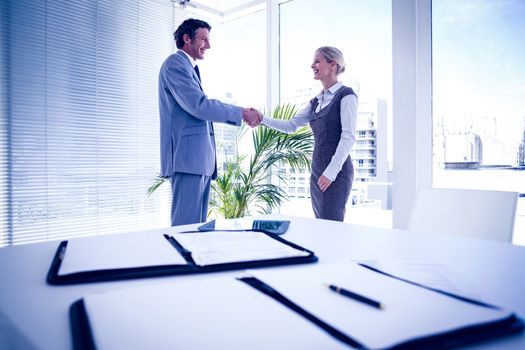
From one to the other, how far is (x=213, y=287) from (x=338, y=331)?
0.22 m

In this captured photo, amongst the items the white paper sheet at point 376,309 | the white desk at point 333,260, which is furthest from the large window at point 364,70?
the white paper sheet at point 376,309

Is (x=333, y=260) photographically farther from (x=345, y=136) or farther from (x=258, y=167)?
(x=258, y=167)

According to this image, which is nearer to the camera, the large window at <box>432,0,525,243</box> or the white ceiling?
the large window at <box>432,0,525,243</box>

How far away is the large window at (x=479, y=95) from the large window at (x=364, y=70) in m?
0.37

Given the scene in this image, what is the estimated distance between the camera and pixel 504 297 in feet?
1.88

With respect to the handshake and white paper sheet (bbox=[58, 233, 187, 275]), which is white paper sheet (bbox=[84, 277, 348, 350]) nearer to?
white paper sheet (bbox=[58, 233, 187, 275])

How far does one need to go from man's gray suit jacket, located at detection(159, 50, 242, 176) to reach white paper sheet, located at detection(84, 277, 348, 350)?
1.83 metres

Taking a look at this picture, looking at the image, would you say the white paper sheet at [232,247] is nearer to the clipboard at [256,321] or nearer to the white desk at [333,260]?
the white desk at [333,260]

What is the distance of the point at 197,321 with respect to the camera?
439mm

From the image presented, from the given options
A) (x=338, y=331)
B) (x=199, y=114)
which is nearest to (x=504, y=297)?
(x=338, y=331)

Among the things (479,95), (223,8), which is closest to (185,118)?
(479,95)

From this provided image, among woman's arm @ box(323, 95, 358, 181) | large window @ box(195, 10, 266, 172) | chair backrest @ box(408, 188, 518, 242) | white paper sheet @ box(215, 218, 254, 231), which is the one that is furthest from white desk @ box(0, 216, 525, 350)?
large window @ box(195, 10, 266, 172)

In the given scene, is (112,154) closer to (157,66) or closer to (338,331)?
(157,66)

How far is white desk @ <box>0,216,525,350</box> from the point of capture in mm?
471
